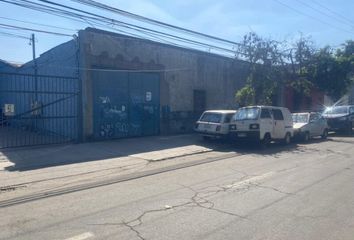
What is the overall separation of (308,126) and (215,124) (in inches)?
239

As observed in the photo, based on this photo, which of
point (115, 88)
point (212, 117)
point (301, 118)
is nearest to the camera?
point (212, 117)

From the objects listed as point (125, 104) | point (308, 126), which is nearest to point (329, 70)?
point (308, 126)

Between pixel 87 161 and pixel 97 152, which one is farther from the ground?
pixel 97 152

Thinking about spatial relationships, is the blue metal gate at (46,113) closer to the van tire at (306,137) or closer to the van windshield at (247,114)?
the van windshield at (247,114)

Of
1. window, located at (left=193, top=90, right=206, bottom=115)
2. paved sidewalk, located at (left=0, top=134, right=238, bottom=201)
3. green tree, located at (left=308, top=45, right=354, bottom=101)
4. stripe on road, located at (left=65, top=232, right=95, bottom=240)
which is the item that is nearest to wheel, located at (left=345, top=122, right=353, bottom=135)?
green tree, located at (left=308, top=45, right=354, bottom=101)

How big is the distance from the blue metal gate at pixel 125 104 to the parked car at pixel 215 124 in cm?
303

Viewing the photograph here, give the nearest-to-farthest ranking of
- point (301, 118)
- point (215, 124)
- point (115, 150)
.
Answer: point (115, 150)
point (215, 124)
point (301, 118)

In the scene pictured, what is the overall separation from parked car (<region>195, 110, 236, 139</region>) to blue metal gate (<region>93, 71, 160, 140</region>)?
303 centimetres

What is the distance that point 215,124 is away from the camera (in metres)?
17.0

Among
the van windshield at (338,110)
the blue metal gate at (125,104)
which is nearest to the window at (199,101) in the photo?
the blue metal gate at (125,104)

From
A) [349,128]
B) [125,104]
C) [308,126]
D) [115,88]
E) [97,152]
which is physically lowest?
[97,152]

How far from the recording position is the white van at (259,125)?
15852 mm

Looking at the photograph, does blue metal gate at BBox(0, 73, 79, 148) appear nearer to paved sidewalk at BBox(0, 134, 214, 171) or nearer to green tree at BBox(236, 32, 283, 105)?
paved sidewalk at BBox(0, 134, 214, 171)

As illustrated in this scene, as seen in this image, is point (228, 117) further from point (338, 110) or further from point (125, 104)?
point (338, 110)
